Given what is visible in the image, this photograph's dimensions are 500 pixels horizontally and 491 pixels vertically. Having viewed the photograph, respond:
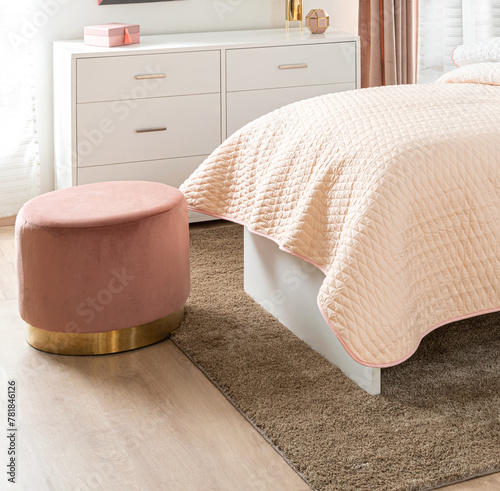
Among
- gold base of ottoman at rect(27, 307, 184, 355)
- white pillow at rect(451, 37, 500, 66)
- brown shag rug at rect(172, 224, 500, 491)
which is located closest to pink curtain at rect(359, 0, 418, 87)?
white pillow at rect(451, 37, 500, 66)

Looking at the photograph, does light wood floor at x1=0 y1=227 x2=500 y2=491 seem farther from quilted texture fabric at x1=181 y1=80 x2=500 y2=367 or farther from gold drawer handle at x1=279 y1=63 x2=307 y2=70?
gold drawer handle at x1=279 y1=63 x2=307 y2=70

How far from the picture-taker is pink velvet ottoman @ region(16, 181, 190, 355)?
2.27 metres

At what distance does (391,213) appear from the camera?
2.01m

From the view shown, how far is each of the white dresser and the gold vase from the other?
0.72ft

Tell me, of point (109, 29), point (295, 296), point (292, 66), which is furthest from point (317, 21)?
point (295, 296)

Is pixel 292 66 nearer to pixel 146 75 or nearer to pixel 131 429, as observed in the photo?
pixel 146 75

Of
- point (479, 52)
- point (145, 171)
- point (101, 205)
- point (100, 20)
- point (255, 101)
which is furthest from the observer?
point (100, 20)

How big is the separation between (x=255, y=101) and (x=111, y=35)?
69 cm

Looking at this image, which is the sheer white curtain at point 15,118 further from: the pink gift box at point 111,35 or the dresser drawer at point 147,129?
the dresser drawer at point 147,129

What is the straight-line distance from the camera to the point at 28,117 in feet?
12.2

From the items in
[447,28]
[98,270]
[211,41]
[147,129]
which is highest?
[447,28]

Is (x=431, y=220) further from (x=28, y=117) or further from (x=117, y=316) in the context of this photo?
(x=28, y=117)

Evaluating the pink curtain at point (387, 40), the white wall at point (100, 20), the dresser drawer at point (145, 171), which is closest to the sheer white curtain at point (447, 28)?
the pink curtain at point (387, 40)

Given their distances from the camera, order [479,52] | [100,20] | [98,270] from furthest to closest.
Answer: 1. [100,20]
2. [479,52]
3. [98,270]
